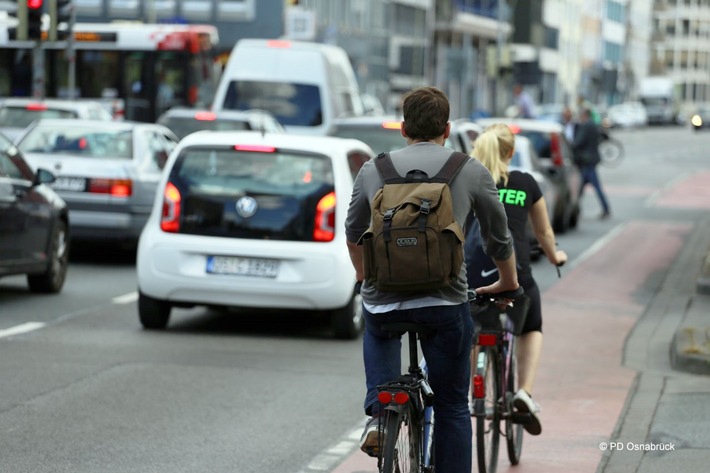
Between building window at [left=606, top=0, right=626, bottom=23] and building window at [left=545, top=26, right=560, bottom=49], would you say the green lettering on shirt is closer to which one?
building window at [left=545, top=26, right=560, bottom=49]

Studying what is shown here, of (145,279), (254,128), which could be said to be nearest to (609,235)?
(254,128)

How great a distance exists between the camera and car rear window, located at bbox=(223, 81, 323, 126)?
94.9 ft

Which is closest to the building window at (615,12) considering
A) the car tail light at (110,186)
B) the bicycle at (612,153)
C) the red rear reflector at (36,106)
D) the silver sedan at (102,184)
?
the bicycle at (612,153)

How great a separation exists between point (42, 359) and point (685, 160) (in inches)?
2021

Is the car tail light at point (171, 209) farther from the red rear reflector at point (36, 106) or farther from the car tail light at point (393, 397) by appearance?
the red rear reflector at point (36, 106)

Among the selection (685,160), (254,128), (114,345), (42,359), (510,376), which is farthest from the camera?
(685,160)

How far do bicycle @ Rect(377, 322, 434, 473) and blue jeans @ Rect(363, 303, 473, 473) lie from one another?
3cm

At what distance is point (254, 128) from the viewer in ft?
77.9

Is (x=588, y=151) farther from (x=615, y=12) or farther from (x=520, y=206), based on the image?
(x=615, y=12)

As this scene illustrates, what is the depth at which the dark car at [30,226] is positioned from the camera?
48.2 feet

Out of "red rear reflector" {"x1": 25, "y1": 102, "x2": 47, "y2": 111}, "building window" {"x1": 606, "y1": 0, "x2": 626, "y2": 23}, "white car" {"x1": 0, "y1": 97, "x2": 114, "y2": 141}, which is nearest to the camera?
"white car" {"x1": 0, "y1": 97, "x2": 114, "y2": 141}

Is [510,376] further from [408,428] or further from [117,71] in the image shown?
[117,71]

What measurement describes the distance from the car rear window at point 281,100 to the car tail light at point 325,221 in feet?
51.8

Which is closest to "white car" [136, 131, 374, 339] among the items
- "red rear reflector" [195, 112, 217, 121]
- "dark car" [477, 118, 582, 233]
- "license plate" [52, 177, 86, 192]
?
"license plate" [52, 177, 86, 192]
